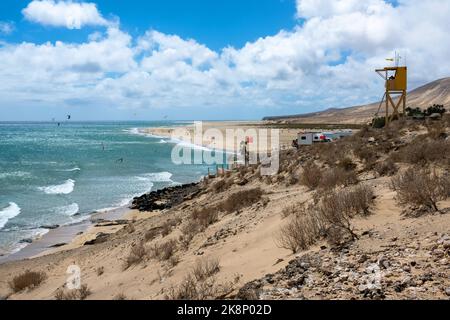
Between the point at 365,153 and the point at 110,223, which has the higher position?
the point at 365,153

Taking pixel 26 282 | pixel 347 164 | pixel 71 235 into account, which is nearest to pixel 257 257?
pixel 26 282

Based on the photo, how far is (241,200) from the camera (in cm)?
1441

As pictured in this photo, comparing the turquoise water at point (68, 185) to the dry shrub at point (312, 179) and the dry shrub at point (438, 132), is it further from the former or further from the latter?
the dry shrub at point (438, 132)

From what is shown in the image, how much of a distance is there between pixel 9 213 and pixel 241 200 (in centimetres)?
1603

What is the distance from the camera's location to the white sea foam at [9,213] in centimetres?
2223

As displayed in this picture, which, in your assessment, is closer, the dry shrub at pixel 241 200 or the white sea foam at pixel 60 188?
the dry shrub at pixel 241 200

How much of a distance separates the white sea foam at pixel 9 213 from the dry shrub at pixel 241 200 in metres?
13.0

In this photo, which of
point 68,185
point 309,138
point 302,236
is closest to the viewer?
point 302,236

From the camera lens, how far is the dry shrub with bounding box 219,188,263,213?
14.0 m

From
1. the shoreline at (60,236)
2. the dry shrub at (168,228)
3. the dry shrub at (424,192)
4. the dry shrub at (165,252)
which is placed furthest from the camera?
the shoreline at (60,236)

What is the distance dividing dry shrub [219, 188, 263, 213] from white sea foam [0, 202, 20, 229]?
42.7ft

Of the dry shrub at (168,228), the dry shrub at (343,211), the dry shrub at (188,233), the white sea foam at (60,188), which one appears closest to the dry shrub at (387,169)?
the dry shrub at (343,211)

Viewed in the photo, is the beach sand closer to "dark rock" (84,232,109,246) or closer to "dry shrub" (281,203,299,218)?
"dark rock" (84,232,109,246)

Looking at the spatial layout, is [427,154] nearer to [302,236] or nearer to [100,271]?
[302,236]
